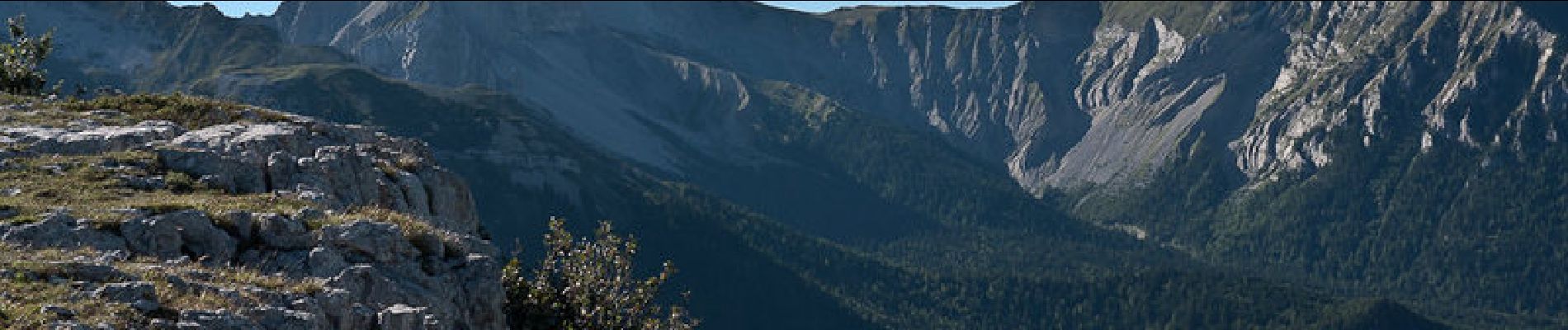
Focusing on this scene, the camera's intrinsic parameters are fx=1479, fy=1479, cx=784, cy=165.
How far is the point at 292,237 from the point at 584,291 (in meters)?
11.8

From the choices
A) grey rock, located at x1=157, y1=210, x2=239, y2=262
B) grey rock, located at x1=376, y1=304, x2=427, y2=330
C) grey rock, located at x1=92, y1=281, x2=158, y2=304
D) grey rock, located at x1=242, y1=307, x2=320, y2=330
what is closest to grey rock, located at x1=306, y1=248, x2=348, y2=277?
grey rock, located at x1=157, y1=210, x2=239, y2=262

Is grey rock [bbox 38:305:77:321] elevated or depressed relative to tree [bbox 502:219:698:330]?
elevated

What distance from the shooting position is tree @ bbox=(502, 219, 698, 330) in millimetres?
43312

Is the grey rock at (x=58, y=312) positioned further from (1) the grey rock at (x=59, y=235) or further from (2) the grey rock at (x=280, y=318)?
(1) the grey rock at (x=59, y=235)

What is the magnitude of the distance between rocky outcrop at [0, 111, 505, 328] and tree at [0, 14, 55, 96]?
24813 mm

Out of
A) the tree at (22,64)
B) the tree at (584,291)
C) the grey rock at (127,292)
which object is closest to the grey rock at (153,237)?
the grey rock at (127,292)

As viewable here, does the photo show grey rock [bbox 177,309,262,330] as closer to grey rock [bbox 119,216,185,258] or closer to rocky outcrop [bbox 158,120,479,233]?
grey rock [bbox 119,216,185,258]

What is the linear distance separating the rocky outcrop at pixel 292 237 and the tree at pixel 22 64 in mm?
24813

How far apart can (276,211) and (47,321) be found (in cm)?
A: 1065

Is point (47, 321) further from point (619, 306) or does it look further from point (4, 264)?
point (619, 306)

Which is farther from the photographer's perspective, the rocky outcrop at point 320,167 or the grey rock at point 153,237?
the rocky outcrop at point 320,167

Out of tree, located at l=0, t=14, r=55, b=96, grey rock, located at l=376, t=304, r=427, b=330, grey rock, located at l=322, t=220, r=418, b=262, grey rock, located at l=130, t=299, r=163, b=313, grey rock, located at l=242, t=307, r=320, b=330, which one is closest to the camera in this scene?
grey rock, located at l=130, t=299, r=163, b=313

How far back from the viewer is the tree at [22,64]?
69062 millimetres

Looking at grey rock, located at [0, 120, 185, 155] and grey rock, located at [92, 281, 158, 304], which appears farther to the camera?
grey rock, located at [0, 120, 185, 155]
